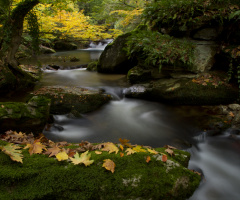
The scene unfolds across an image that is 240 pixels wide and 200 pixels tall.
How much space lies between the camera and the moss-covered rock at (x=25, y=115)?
151 inches

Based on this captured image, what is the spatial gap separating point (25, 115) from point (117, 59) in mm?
6725

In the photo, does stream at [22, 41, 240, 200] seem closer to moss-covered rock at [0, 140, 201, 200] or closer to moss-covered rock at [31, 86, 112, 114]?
moss-covered rock at [31, 86, 112, 114]

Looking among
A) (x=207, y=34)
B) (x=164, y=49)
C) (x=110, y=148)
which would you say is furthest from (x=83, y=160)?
(x=207, y=34)

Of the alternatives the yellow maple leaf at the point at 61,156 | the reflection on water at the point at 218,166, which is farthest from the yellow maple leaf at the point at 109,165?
→ the reflection on water at the point at 218,166

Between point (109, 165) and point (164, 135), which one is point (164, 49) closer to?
point (164, 135)

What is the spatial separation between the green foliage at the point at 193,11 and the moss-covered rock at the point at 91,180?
6.60 metres

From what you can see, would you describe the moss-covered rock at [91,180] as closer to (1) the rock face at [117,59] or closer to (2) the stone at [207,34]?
(2) the stone at [207,34]

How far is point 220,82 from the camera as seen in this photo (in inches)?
257

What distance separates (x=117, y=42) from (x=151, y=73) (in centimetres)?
356

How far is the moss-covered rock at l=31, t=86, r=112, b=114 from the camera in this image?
565 centimetres

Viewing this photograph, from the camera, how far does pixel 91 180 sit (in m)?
1.96

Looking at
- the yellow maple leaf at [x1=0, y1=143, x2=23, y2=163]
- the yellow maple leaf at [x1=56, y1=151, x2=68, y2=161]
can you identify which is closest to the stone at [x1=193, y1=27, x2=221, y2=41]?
the yellow maple leaf at [x1=56, y1=151, x2=68, y2=161]

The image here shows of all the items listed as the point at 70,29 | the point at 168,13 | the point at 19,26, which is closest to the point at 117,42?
the point at 70,29

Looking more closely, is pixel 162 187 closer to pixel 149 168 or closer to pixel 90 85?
pixel 149 168
